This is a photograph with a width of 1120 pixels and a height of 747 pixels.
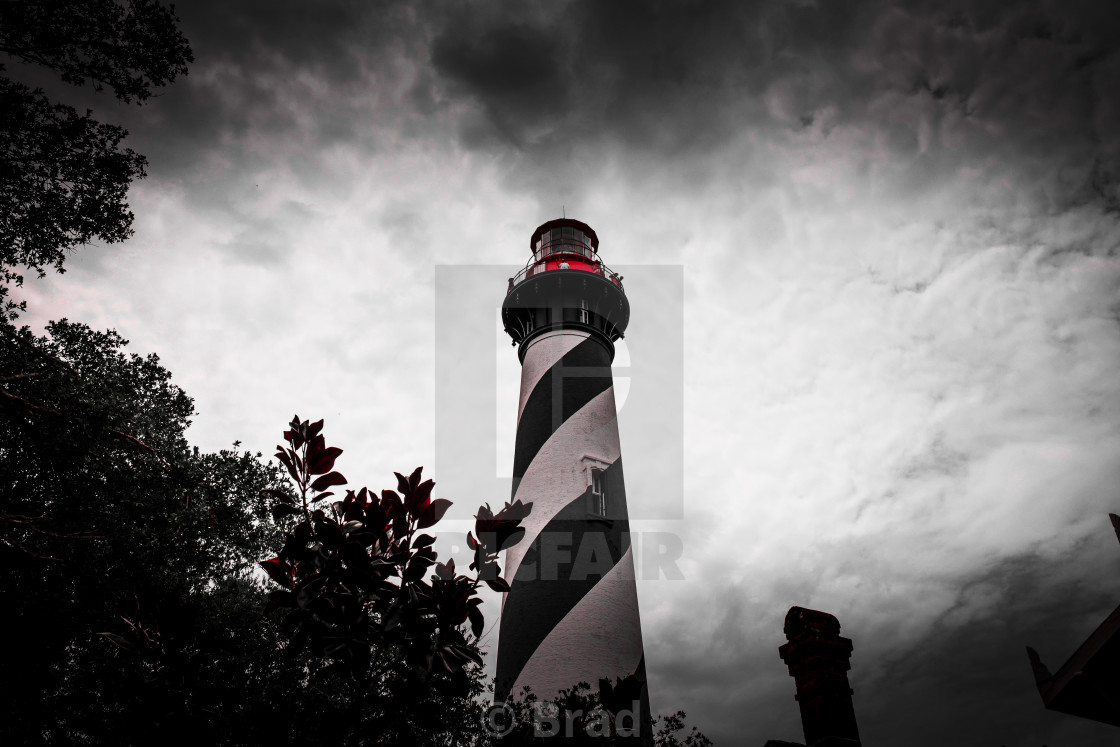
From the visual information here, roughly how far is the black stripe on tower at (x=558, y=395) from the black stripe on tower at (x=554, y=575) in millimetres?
1598

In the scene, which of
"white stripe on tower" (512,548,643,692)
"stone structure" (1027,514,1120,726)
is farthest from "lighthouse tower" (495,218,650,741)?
"stone structure" (1027,514,1120,726)

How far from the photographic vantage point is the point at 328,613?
334 cm

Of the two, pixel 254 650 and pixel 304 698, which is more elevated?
pixel 254 650

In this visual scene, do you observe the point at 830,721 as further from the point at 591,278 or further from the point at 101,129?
the point at 591,278

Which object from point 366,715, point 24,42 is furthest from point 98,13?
point 366,715

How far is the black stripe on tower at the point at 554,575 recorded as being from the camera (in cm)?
1364

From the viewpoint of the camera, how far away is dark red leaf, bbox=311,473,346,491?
3.71 m

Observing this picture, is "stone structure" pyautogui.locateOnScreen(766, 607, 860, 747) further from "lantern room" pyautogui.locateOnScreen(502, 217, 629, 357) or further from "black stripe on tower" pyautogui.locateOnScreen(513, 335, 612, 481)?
"lantern room" pyautogui.locateOnScreen(502, 217, 629, 357)

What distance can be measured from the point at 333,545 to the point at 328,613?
1.15 ft

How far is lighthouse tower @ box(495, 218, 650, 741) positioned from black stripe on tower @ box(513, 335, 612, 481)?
0.10 ft

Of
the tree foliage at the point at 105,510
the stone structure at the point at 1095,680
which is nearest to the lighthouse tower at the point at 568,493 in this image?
the tree foliage at the point at 105,510

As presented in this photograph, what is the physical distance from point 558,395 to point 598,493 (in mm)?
2920

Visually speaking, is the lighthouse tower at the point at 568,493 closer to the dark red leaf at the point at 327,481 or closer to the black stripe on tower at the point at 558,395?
the black stripe on tower at the point at 558,395

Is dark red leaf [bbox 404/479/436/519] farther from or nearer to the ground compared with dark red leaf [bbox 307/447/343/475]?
nearer to the ground
